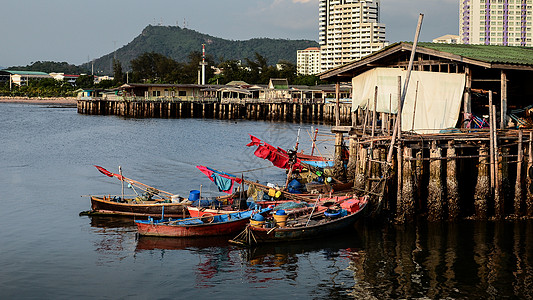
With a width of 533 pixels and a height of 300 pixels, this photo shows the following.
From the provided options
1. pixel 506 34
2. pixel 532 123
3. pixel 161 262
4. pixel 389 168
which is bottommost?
pixel 161 262

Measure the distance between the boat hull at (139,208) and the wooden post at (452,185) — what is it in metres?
11.1

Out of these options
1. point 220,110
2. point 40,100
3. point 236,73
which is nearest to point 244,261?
point 220,110

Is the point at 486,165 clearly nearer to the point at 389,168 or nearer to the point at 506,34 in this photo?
the point at 389,168

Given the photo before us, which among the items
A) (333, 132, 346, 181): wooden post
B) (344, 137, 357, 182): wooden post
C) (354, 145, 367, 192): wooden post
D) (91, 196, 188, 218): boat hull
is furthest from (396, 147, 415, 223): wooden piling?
(333, 132, 346, 181): wooden post

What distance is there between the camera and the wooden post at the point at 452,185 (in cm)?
2498

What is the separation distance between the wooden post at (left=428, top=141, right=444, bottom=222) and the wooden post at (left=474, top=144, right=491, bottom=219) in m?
1.66

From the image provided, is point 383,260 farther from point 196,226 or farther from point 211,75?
point 211,75

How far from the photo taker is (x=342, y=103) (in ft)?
290

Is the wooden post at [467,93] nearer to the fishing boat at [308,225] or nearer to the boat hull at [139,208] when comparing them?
the fishing boat at [308,225]

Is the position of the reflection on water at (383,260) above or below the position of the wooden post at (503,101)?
below

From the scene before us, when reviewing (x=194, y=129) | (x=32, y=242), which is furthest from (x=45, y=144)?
(x=32, y=242)

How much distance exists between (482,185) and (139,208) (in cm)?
1479

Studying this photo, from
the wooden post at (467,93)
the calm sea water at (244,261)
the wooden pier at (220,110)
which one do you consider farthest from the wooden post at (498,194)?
the wooden pier at (220,110)

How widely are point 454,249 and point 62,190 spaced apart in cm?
2232
